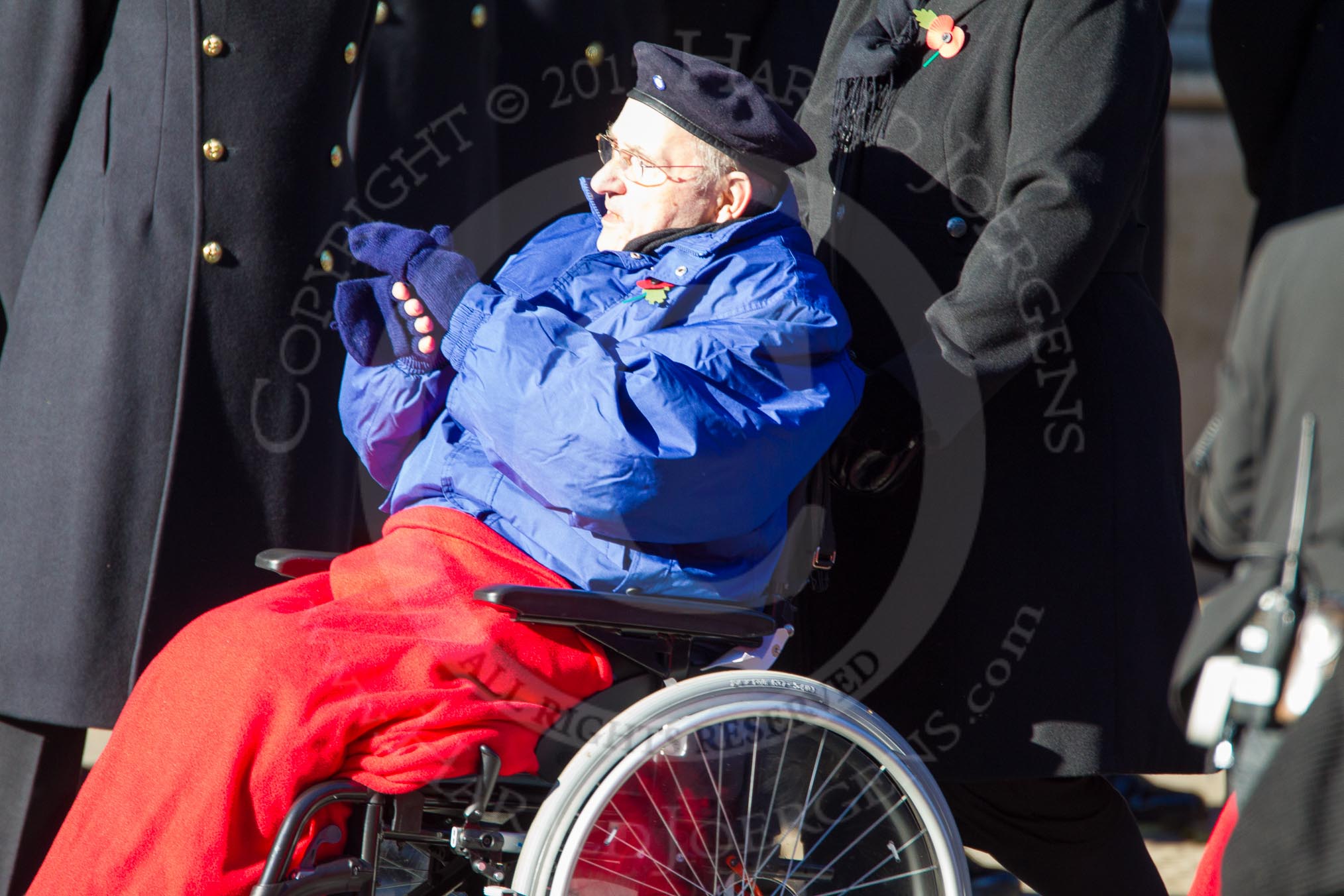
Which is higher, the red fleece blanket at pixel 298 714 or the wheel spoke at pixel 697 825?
the red fleece blanket at pixel 298 714

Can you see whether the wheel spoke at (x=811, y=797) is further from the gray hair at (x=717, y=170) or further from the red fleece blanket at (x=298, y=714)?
the gray hair at (x=717, y=170)

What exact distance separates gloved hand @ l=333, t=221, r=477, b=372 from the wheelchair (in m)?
0.35

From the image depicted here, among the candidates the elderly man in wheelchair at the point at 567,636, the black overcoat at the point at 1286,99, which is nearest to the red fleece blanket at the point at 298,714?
the elderly man in wheelchair at the point at 567,636

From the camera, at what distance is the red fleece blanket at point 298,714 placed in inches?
59.2

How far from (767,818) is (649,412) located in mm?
582

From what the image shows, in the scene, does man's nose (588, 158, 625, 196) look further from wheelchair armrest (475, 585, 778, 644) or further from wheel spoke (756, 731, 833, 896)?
wheel spoke (756, 731, 833, 896)

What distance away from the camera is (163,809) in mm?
1515

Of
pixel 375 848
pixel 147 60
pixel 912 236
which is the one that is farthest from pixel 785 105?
pixel 375 848

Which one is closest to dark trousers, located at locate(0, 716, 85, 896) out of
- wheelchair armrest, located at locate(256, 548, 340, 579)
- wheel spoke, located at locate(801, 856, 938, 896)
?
wheelchair armrest, located at locate(256, 548, 340, 579)

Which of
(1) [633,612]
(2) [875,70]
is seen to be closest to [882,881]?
(1) [633,612]

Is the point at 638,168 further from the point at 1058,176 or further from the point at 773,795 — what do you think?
the point at 773,795

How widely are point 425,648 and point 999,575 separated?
0.86m

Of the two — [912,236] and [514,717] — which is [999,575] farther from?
[514,717]

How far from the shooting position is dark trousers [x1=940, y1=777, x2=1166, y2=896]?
201cm
